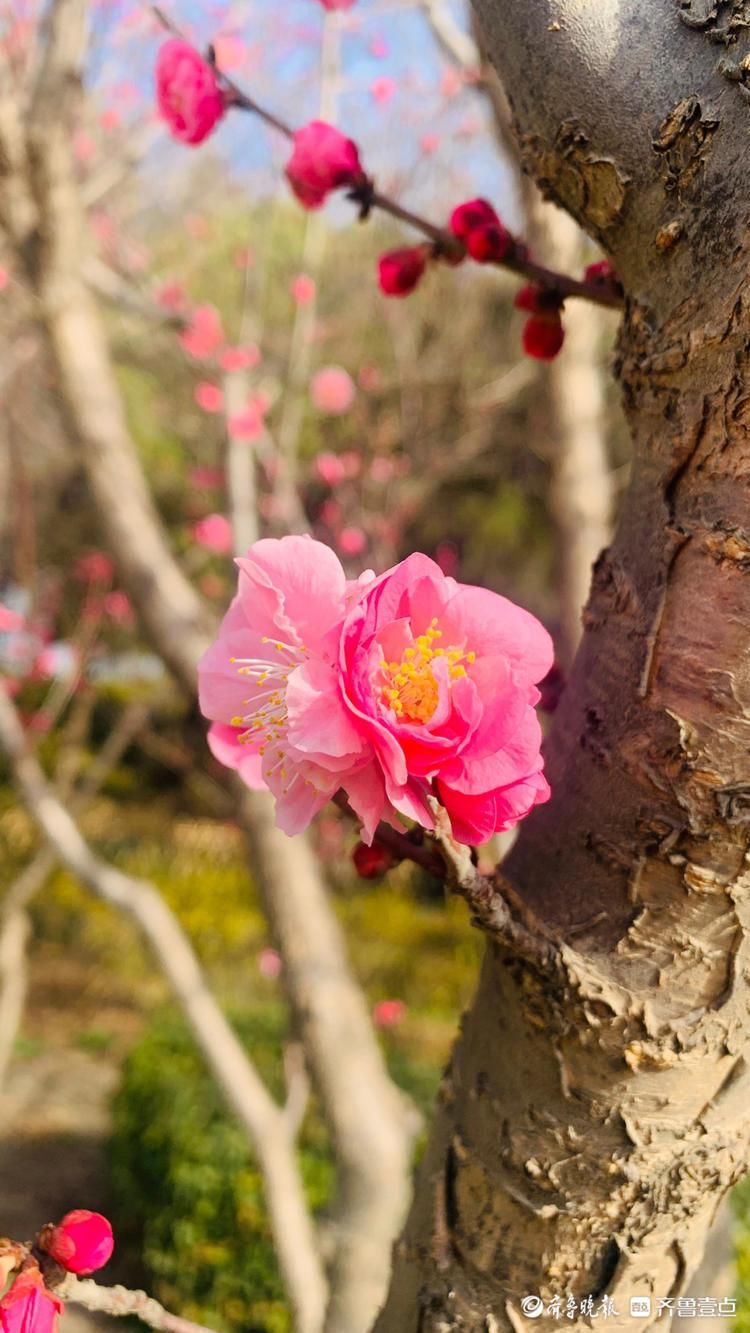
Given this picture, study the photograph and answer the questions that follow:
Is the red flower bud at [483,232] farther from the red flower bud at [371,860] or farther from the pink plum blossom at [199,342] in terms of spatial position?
the pink plum blossom at [199,342]

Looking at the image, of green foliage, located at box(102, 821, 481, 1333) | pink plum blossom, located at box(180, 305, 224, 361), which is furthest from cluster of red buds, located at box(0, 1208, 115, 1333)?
pink plum blossom, located at box(180, 305, 224, 361)

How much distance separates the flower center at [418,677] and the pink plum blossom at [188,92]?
2.51 ft

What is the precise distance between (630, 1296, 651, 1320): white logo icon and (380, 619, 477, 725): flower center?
1.49 ft

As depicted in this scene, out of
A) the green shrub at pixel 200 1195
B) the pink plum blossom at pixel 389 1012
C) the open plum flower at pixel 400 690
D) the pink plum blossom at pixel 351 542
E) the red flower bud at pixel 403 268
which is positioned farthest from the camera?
the pink plum blossom at pixel 351 542

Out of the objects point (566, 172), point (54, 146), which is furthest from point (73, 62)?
point (566, 172)

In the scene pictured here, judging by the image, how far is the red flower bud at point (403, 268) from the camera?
1056 mm

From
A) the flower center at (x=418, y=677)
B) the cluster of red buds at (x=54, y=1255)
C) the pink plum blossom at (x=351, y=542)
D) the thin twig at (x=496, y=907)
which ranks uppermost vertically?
the flower center at (x=418, y=677)

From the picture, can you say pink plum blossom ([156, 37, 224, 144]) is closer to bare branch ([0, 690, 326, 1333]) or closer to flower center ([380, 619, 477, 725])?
flower center ([380, 619, 477, 725])

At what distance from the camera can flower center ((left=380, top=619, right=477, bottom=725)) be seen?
1.96ft

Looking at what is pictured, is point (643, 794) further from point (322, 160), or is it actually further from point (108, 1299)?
point (322, 160)

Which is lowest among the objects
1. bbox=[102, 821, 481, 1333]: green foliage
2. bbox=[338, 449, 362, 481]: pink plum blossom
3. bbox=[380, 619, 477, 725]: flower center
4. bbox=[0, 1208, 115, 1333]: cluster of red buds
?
bbox=[102, 821, 481, 1333]: green foliage

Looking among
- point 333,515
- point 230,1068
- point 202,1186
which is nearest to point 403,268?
point 230,1068

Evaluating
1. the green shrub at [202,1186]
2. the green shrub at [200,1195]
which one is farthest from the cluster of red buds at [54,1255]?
the green shrub at [200,1195]

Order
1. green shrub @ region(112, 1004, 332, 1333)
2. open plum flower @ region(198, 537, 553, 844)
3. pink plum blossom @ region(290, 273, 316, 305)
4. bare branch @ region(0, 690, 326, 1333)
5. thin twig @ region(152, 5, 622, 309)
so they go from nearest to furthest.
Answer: open plum flower @ region(198, 537, 553, 844) < thin twig @ region(152, 5, 622, 309) < bare branch @ region(0, 690, 326, 1333) < green shrub @ region(112, 1004, 332, 1333) < pink plum blossom @ region(290, 273, 316, 305)
